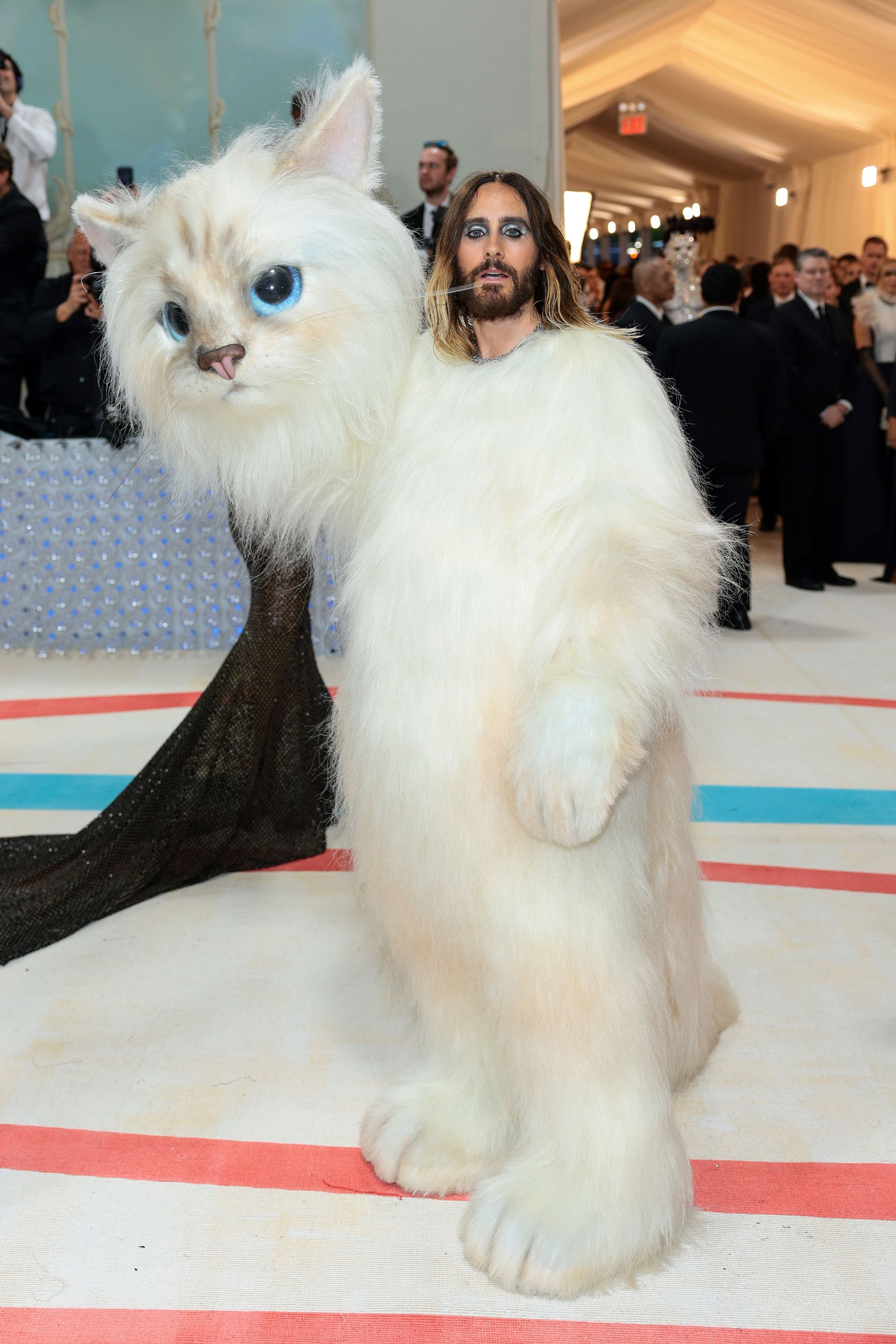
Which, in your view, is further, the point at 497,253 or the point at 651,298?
the point at 651,298

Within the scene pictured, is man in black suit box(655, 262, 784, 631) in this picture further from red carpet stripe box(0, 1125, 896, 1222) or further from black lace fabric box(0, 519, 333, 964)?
red carpet stripe box(0, 1125, 896, 1222)

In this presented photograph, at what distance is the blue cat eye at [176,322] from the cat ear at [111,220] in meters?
0.12

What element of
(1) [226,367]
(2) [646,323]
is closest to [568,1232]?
(1) [226,367]

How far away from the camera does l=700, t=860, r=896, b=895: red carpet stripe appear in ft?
9.55

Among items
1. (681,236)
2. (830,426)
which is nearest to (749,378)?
(830,426)

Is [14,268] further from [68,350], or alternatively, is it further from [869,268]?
[869,268]

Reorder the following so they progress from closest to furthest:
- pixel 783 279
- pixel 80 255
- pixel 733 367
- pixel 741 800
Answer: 1. pixel 741 800
2. pixel 80 255
3. pixel 733 367
4. pixel 783 279

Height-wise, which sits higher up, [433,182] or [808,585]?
[433,182]

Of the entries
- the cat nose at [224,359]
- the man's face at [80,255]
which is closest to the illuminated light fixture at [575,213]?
the man's face at [80,255]

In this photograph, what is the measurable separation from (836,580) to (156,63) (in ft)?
15.5

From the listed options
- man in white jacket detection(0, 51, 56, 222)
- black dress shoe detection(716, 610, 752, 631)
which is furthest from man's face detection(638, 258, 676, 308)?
man in white jacket detection(0, 51, 56, 222)

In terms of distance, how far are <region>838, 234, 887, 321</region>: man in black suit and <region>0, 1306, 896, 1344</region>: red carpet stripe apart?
25.3 feet

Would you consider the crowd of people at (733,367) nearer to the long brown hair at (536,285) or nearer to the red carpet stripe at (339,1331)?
the long brown hair at (536,285)

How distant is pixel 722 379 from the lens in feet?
18.2
